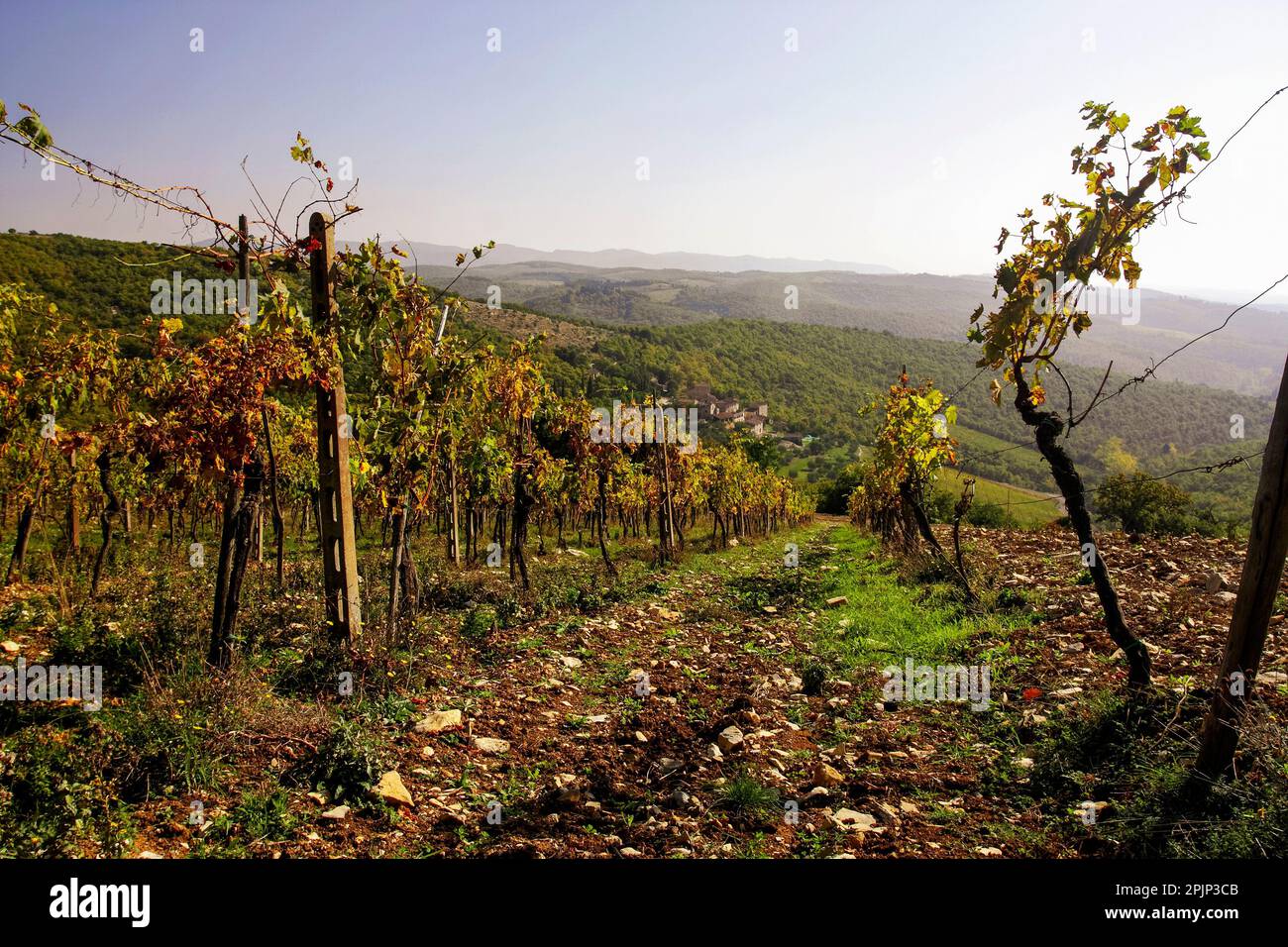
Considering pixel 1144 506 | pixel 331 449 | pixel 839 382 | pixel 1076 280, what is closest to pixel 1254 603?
pixel 1076 280

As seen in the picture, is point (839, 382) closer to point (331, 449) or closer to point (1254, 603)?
point (331, 449)

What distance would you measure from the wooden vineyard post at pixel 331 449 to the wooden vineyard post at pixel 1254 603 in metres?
6.24

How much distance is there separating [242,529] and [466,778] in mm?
2865

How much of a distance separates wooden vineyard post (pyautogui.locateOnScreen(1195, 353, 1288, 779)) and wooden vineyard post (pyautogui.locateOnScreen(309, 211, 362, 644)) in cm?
624

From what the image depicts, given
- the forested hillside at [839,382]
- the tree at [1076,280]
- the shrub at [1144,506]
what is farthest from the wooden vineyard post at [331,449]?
the forested hillside at [839,382]

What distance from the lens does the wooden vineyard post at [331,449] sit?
5.68 metres

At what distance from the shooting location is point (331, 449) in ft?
18.8

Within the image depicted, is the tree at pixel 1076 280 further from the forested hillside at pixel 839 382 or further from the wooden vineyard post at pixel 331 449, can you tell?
the forested hillside at pixel 839 382

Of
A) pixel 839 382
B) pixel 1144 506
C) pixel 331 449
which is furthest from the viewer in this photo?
pixel 839 382

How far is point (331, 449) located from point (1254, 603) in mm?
6504

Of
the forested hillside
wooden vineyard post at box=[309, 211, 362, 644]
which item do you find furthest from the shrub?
the forested hillside

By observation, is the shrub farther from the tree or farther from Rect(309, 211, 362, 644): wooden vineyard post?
Rect(309, 211, 362, 644): wooden vineyard post

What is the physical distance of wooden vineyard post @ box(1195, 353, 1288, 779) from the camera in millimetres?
3705
